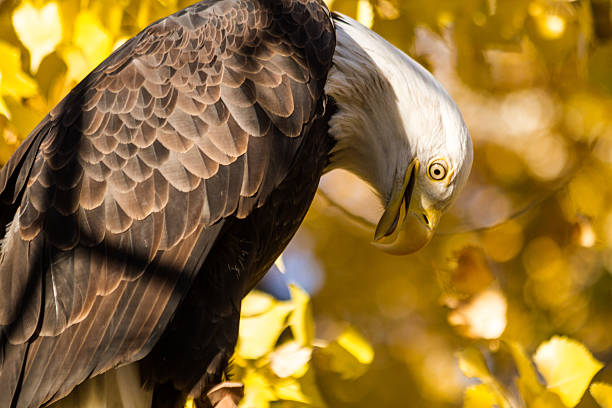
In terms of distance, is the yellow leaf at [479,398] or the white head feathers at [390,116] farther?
the white head feathers at [390,116]

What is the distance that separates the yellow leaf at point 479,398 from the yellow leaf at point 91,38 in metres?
1.33

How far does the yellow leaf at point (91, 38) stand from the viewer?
2.45 metres

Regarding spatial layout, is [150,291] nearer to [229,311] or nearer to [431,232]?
[229,311]

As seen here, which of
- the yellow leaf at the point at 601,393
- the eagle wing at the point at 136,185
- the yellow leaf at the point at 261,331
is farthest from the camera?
the yellow leaf at the point at 261,331

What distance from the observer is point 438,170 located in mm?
2348

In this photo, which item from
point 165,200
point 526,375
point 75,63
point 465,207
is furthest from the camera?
point 465,207

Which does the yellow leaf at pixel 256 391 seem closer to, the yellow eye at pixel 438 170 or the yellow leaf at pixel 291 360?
the yellow leaf at pixel 291 360

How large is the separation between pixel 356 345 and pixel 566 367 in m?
0.58

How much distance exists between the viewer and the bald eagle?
6.48ft

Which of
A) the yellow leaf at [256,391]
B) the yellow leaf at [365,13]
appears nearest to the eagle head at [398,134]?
the yellow leaf at [365,13]

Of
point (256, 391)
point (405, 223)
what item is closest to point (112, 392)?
point (256, 391)

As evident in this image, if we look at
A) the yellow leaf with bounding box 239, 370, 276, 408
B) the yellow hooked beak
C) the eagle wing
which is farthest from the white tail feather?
the yellow hooked beak

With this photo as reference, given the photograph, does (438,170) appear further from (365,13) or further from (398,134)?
(365,13)

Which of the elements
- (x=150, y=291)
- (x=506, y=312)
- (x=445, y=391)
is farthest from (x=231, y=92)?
(x=445, y=391)
